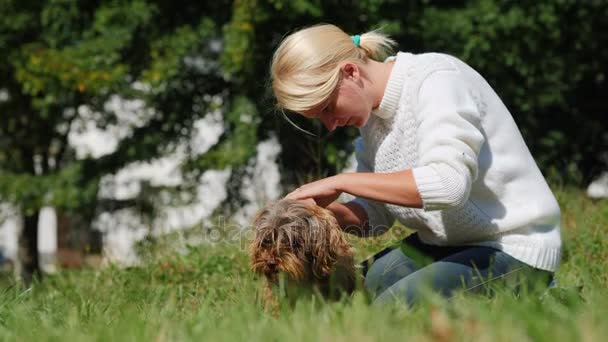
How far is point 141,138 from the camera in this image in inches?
569

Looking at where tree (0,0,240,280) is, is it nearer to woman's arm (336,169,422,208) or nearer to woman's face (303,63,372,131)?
woman's face (303,63,372,131)

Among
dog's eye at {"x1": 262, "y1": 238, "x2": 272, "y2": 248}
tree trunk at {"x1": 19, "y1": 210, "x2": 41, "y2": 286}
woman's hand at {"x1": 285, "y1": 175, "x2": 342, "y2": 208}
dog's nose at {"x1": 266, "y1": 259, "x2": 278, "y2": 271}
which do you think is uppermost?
woman's hand at {"x1": 285, "y1": 175, "x2": 342, "y2": 208}

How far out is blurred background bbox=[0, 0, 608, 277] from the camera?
40.9 feet

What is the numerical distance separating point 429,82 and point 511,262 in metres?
0.87

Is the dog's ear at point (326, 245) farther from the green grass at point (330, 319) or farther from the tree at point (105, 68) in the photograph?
the tree at point (105, 68)

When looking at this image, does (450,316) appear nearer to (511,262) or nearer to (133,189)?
(511,262)

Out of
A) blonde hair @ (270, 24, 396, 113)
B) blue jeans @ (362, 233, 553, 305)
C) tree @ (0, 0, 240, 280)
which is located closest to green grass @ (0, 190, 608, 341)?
blue jeans @ (362, 233, 553, 305)

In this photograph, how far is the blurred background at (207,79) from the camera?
12.5 m

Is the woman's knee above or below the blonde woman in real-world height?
below

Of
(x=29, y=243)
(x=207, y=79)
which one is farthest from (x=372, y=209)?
(x=29, y=243)

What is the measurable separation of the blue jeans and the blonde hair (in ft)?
2.90

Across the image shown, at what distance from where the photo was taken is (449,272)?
11.8 feet

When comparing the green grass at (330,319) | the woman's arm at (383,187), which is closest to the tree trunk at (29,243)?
the green grass at (330,319)

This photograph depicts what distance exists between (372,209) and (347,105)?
798 millimetres
